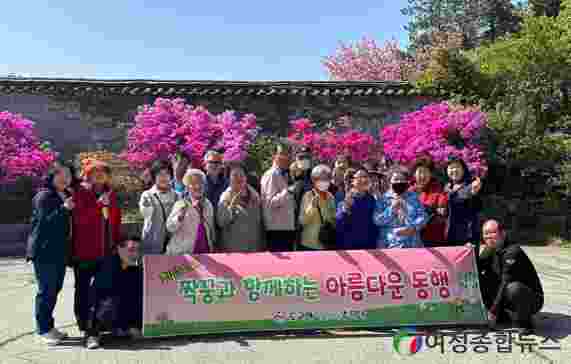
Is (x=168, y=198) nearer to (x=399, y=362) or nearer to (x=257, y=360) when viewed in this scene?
(x=257, y=360)

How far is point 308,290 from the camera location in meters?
4.61

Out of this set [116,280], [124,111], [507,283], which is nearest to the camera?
[116,280]

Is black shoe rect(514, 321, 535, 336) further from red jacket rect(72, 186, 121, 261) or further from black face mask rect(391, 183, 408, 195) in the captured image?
red jacket rect(72, 186, 121, 261)

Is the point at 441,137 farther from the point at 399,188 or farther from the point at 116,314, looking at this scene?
the point at 116,314

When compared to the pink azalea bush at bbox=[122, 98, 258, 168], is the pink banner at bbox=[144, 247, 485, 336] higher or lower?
lower

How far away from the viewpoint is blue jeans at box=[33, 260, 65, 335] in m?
4.24

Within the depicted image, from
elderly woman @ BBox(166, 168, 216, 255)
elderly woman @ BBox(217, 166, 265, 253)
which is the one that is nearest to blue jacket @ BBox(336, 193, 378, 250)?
elderly woman @ BBox(217, 166, 265, 253)

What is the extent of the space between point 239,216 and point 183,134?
6809mm

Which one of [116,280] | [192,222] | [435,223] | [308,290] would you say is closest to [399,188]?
[435,223]

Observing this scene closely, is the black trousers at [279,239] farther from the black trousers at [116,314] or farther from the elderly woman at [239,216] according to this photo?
the black trousers at [116,314]

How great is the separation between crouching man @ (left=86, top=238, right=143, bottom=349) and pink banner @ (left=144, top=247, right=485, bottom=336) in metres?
0.19

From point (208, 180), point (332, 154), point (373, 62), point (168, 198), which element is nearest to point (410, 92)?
point (332, 154)

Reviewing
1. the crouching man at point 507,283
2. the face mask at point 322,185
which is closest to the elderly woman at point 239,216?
the face mask at point 322,185

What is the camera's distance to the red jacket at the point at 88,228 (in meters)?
4.43
